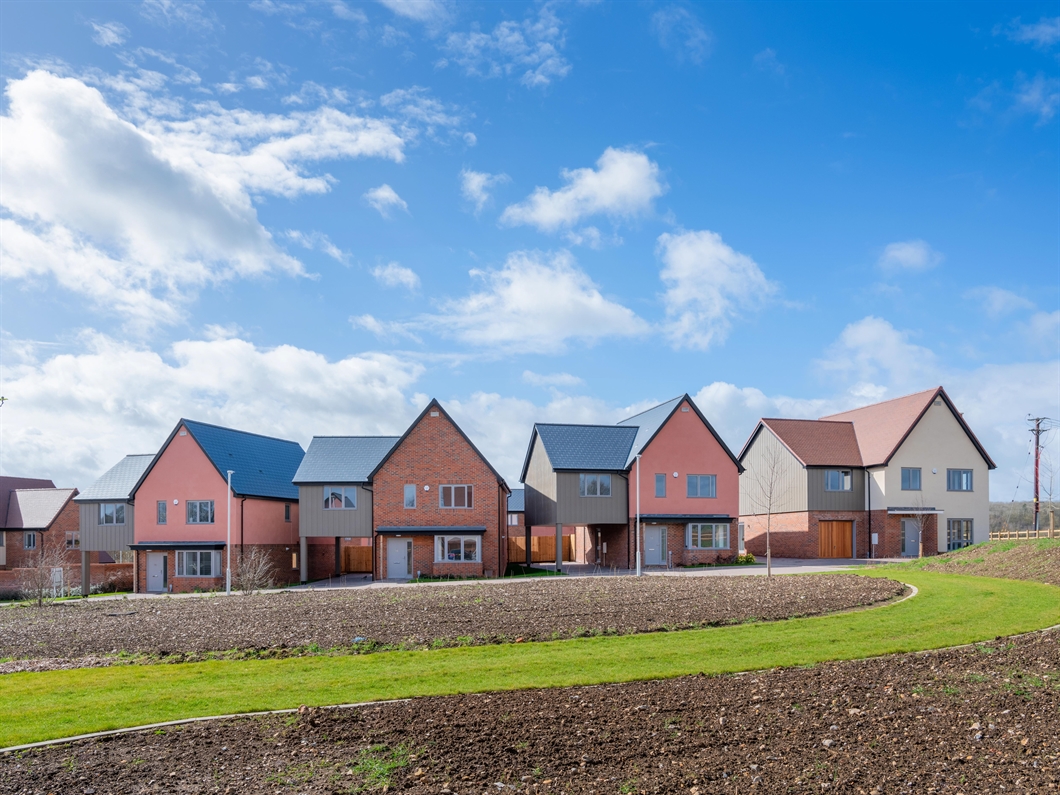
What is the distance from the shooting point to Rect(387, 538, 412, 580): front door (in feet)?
134

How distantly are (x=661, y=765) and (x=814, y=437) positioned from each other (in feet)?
146

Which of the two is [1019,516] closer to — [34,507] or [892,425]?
[892,425]

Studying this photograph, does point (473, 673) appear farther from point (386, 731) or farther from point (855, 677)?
point (855, 677)

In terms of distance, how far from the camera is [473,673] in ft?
48.8

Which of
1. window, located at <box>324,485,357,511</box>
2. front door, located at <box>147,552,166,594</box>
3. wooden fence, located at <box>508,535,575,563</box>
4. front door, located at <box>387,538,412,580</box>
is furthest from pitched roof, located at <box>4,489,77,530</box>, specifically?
wooden fence, located at <box>508,535,575,563</box>

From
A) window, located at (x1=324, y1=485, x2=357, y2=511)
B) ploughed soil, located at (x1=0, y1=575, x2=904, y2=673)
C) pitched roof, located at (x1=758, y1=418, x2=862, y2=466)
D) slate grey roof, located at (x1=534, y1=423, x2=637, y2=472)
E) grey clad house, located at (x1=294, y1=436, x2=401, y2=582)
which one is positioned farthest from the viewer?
pitched roof, located at (x1=758, y1=418, x2=862, y2=466)

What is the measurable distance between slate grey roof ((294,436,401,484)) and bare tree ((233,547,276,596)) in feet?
13.8

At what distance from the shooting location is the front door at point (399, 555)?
40.8 metres

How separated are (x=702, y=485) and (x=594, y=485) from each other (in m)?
5.61

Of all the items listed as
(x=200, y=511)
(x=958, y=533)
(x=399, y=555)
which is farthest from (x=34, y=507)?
(x=958, y=533)

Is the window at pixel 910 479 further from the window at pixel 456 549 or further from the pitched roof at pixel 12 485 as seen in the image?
the pitched roof at pixel 12 485

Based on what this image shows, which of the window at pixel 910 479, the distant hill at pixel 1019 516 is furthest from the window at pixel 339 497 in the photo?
the distant hill at pixel 1019 516

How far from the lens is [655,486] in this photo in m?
43.7

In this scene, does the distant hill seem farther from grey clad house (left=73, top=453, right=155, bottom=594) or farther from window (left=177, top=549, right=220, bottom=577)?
grey clad house (left=73, top=453, right=155, bottom=594)
